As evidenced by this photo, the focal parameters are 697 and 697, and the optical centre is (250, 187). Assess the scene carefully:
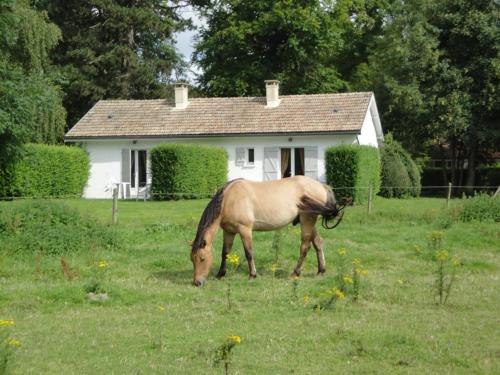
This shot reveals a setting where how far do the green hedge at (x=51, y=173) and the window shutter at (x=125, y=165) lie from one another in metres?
2.07

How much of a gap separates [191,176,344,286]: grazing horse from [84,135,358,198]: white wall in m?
19.1

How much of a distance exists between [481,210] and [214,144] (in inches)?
669

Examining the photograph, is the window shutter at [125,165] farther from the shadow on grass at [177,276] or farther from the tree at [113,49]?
the shadow on grass at [177,276]

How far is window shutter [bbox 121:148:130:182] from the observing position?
3372 cm

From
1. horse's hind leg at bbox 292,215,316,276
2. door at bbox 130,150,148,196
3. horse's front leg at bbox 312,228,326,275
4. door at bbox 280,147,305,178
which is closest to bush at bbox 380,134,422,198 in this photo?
door at bbox 280,147,305,178

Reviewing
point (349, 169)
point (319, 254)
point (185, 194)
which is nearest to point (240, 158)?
point (349, 169)

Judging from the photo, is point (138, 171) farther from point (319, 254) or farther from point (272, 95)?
point (319, 254)

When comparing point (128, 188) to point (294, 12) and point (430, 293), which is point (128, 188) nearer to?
point (294, 12)

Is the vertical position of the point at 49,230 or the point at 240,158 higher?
the point at 240,158

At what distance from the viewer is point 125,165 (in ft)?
111

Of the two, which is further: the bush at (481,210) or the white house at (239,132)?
the white house at (239,132)

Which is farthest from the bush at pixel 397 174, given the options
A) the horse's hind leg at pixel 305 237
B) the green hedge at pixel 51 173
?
the horse's hind leg at pixel 305 237

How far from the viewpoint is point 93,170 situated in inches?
1341

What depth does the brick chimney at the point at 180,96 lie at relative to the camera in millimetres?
35688
